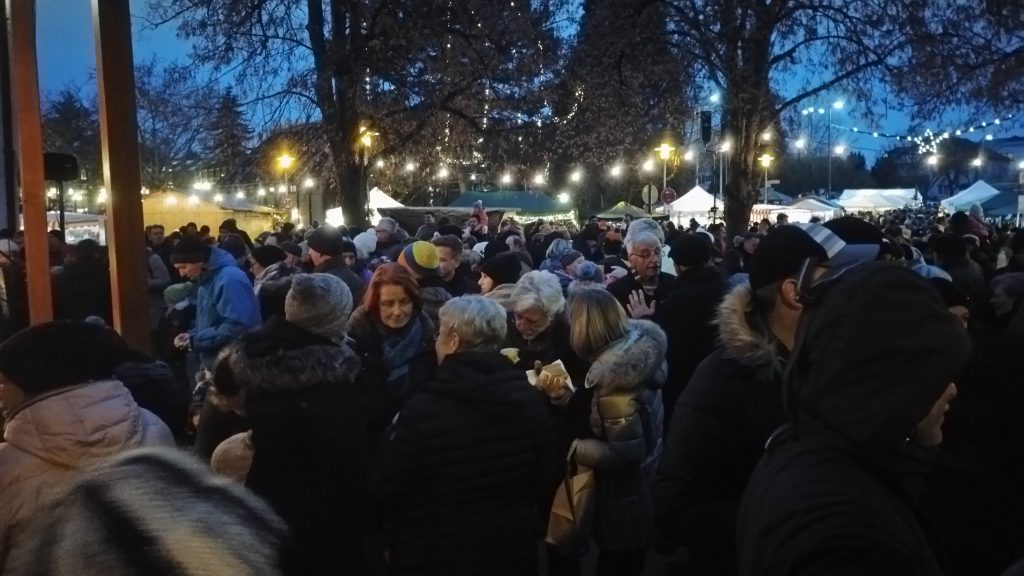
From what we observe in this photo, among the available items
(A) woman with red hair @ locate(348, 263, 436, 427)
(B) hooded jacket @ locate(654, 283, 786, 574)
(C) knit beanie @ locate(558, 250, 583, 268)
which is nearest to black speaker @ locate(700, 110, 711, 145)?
(C) knit beanie @ locate(558, 250, 583, 268)

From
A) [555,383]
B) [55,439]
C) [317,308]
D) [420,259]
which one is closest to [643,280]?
[420,259]

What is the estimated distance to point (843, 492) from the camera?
61.4 inches

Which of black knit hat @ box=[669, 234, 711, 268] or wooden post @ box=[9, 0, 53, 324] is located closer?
wooden post @ box=[9, 0, 53, 324]

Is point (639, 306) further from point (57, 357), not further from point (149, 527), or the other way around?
point (149, 527)

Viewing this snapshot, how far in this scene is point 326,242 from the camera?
6.95 metres

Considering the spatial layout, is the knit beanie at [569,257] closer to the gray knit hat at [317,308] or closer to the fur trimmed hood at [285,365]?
the gray knit hat at [317,308]

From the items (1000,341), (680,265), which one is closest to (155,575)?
(1000,341)

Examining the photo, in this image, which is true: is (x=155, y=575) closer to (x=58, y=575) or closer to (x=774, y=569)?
(x=58, y=575)

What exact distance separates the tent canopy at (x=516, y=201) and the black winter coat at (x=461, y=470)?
34088mm

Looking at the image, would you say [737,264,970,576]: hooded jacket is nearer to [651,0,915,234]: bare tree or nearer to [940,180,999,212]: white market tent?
[651,0,915,234]: bare tree

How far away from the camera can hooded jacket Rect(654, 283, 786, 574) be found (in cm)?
261

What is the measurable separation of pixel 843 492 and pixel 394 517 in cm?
226

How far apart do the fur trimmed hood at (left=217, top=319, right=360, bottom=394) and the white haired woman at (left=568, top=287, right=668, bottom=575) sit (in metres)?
1.17

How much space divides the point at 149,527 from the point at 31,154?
3.85 metres
